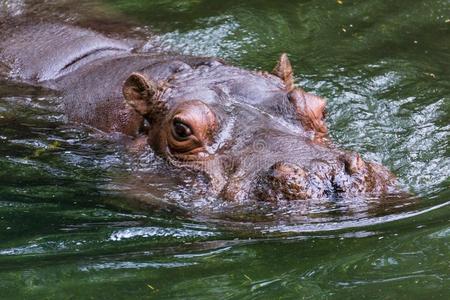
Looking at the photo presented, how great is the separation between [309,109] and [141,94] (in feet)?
3.75

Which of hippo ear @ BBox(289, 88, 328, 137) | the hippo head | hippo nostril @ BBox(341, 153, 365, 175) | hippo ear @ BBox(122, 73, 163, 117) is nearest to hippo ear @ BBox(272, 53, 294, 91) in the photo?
the hippo head

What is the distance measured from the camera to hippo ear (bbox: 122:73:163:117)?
554cm

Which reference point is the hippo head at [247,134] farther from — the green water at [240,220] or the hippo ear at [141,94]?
the green water at [240,220]

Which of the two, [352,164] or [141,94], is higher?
[141,94]

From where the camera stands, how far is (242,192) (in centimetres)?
446

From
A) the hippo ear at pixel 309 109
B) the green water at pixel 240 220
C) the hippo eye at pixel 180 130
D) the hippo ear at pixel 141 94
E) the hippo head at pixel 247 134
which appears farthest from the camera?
the hippo ear at pixel 141 94

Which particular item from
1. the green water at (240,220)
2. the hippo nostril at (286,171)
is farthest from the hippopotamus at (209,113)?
the green water at (240,220)

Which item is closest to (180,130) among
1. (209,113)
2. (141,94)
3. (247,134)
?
(209,113)

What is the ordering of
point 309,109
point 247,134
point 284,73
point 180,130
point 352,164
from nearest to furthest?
point 352,164 < point 247,134 < point 180,130 < point 309,109 < point 284,73

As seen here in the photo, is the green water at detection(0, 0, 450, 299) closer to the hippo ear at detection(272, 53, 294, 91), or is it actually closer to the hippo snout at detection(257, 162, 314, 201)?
the hippo snout at detection(257, 162, 314, 201)

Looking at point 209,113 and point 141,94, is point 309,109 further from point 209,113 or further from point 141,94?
point 141,94

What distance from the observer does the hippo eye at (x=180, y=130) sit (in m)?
5.07

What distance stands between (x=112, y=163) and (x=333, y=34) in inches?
149

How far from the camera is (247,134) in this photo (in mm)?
4996
